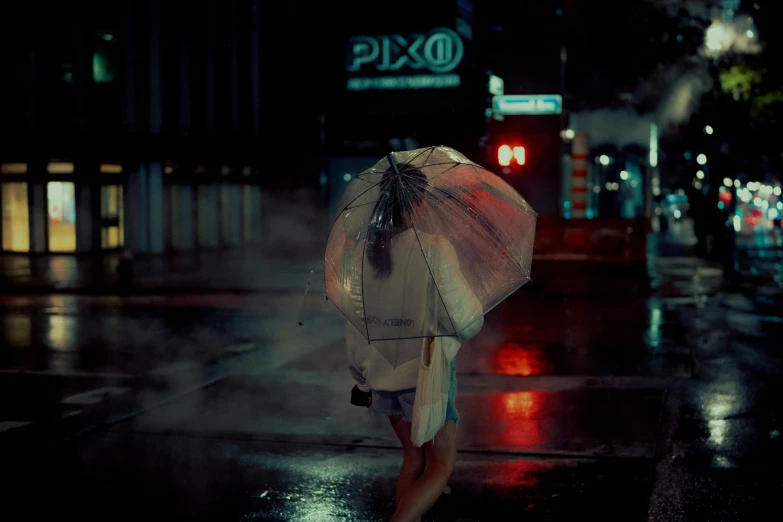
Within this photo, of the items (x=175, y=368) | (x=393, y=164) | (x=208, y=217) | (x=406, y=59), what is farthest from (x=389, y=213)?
(x=208, y=217)

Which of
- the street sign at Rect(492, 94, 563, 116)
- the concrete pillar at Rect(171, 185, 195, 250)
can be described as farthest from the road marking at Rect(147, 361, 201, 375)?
the concrete pillar at Rect(171, 185, 195, 250)

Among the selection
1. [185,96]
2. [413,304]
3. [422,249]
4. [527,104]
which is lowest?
[413,304]

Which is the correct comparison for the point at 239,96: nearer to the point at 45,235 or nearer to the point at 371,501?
the point at 45,235

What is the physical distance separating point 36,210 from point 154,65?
578cm

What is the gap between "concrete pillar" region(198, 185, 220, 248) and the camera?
31636 mm

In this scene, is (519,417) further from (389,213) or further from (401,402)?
(389,213)

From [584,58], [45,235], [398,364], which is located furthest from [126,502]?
[584,58]

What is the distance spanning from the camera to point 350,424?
23.5 feet

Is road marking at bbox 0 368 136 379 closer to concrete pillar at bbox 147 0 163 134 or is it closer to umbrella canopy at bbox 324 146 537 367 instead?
umbrella canopy at bbox 324 146 537 367

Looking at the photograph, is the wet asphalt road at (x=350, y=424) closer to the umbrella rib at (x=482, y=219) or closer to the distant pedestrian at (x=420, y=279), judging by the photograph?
the distant pedestrian at (x=420, y=279)

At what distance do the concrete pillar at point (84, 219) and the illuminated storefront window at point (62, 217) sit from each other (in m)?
0.20

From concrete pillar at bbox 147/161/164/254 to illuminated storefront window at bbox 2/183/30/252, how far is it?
12.1ft

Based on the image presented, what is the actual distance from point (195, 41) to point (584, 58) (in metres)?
21.4

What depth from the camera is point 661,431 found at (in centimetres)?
677
